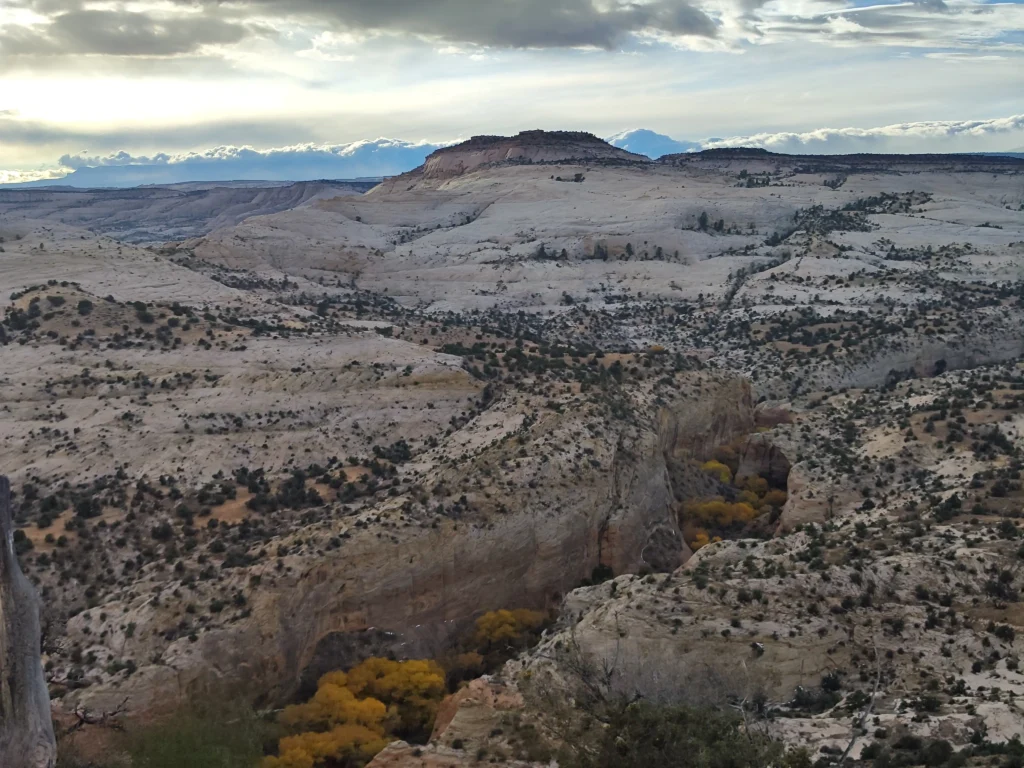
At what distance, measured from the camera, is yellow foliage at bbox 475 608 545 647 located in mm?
27844

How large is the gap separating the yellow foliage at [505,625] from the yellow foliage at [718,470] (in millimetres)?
15944

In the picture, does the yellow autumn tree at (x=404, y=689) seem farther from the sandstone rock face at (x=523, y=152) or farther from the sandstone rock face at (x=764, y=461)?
the sandstone rock face at (x=523, y=152)

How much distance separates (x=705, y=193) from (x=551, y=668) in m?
100.0

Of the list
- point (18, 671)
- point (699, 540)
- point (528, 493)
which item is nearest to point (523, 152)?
point (699, 540)

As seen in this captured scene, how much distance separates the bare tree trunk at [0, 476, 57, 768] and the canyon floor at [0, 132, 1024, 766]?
853 cm

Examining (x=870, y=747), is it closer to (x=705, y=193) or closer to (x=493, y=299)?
(x=493, y=299)

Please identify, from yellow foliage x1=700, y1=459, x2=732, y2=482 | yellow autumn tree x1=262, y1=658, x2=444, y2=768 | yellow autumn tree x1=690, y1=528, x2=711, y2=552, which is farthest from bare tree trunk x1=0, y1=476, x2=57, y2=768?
yellow foliage x1=700, y1=459, x2=732, y2=482

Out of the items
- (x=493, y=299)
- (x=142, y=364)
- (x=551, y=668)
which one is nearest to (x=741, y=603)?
(x=551, y=668)

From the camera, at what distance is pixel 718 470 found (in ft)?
144

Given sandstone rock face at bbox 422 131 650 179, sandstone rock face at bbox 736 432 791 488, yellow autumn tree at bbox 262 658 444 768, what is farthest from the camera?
sandstone rock face at bbox 422 131 650 179

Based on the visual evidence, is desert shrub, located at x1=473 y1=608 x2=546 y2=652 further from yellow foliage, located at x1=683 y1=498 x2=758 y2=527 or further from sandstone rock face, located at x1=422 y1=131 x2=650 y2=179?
sandstone rock face, located at x1=422 y1=131 x2=650 y2=179

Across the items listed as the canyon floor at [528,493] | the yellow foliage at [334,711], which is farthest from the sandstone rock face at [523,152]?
the yellow foliage at [334,711]

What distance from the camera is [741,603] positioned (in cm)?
2320

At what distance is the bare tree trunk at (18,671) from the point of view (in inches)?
462
